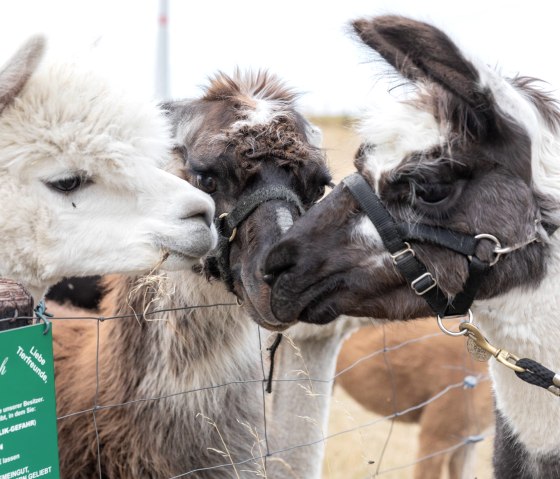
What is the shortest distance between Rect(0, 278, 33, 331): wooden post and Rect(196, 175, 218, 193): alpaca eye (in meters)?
1.10

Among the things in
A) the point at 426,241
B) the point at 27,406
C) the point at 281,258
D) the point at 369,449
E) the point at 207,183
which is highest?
the point at 426,241

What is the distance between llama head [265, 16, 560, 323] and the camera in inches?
91.5

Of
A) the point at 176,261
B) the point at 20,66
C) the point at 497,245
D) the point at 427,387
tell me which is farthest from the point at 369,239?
the point at 427,387

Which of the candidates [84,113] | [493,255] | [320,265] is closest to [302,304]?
[320,265]

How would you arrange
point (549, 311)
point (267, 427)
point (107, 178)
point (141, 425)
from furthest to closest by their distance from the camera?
point (267, 427) < point (141, 425) < point (107, 178) < point (549, 311)

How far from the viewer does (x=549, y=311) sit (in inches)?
93.0

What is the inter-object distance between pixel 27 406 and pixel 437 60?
1564 millimetres

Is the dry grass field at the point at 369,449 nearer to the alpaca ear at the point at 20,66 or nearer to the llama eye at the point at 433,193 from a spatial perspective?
the llama eye at the point at 433,193

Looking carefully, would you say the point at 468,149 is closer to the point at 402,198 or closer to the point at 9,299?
the point at 402,198

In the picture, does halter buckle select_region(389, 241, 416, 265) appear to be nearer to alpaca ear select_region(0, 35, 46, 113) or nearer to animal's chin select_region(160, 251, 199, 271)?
animal's chin select_region(160, 251, 199, 271)

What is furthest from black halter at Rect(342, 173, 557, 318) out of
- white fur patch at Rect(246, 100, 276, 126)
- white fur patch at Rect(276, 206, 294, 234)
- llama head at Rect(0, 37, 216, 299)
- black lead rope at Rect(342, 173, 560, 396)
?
white fur patch at Rect(246, 100, 276, 126)

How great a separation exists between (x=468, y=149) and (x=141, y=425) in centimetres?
172

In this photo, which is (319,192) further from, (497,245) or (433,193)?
(497,245)

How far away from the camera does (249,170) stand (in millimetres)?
3092
